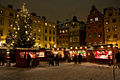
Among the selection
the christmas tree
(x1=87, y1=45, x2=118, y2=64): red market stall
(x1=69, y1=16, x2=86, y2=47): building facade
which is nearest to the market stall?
the christmas tree

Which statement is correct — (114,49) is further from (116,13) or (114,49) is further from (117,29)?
(116,13)

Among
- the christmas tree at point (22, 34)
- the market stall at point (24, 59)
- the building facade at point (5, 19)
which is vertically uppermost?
the building facade at point (5, 19)

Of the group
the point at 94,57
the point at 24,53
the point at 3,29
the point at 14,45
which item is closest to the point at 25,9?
the point at 14,45

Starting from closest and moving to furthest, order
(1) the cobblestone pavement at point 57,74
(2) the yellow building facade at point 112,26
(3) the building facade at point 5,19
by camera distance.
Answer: (1) the cobblestone pavement at point 57,74 < (3) the building facade at point 5,19 < (2) the yellow building facade at point 112,26

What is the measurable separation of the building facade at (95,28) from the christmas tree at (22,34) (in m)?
22.3

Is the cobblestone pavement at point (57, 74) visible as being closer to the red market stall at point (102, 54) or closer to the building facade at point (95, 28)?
the red market stall at point (102, 54)

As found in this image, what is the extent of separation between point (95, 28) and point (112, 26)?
17.6 ft

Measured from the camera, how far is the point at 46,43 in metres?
44.5

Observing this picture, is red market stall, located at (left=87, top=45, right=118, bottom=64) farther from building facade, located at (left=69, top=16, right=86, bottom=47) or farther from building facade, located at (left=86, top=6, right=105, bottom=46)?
building facade, located at (left=69, top=16, right=86, bottom=47)

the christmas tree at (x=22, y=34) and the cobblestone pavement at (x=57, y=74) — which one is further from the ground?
the christmas tree at (x=22, y=34)

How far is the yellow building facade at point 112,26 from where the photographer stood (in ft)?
112

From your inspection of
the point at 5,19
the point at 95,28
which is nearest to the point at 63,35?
the point at 95,28

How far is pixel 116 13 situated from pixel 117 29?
184 inches

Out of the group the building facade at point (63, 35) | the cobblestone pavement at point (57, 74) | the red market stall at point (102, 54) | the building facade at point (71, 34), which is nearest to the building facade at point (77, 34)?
the building facade at point (71, 34)
